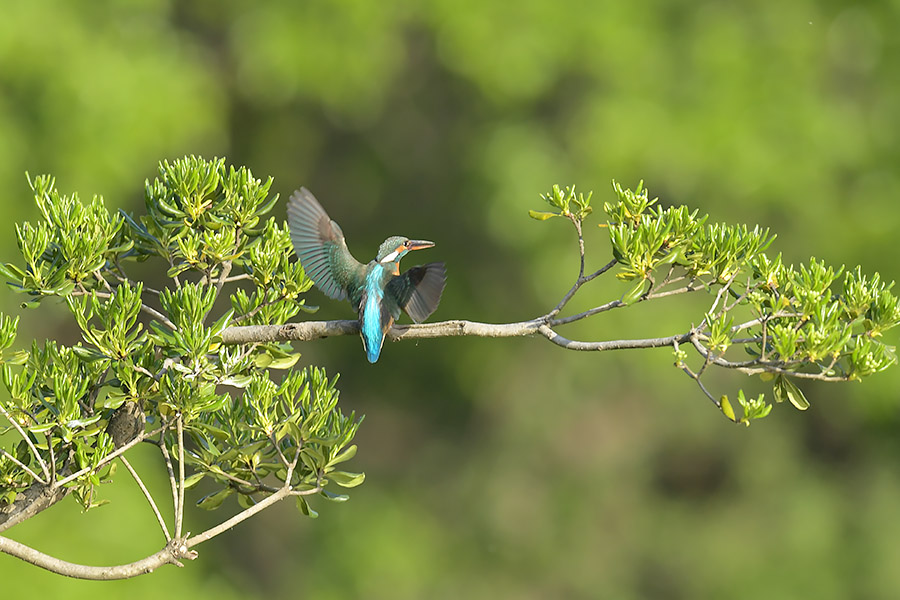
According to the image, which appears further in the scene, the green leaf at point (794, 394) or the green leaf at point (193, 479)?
the green leaf at point (193, 479)

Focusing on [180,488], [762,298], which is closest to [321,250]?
[180,488]

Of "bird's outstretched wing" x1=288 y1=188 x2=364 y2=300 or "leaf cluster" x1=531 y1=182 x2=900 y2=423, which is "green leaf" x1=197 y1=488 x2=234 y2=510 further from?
"leaf cluster" x1=531 y1=182 x2=900 y2=423

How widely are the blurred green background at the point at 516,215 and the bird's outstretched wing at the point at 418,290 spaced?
21.2ft

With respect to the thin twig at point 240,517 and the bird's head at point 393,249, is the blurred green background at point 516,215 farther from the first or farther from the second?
the thin twig at point 240,517

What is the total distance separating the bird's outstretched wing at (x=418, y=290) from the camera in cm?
289

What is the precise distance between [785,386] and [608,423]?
1033 cm

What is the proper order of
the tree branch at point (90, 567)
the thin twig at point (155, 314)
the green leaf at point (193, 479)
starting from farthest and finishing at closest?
1. the green leaf at point (193, 479)
2. the thin twig at point (155, 314)
3. the tree branch at point (90, 567)

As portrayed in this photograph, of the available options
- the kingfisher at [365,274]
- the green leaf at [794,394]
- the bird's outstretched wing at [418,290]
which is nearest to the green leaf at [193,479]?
the kingfisher at [365,274]

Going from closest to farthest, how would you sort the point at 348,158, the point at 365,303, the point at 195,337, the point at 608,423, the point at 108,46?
the point at 195,337 → the point at 365,303 → the point at 108,46 → the point at 348,158 → the point at 608,423

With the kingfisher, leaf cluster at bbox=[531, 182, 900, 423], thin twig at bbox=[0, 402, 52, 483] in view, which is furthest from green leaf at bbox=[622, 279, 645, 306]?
thin twig at bbox=[0, 402, 52, 483]

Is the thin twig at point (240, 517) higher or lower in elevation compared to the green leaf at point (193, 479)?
higher

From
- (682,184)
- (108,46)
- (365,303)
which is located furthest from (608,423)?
(365,303)

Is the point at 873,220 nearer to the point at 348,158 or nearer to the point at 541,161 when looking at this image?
the point at 541,161

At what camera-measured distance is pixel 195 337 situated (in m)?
2.35
